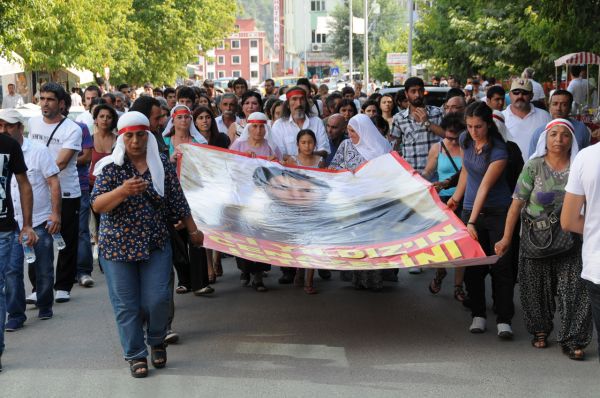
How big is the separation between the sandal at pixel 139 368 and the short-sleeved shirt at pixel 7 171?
149 centimetres

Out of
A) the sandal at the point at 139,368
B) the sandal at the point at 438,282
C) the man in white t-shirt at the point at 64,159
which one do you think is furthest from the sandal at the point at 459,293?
the man in white t-shirt at the point at 64,159

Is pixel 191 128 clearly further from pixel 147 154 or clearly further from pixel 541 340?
pixel 541 340

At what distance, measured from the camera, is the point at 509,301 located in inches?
312

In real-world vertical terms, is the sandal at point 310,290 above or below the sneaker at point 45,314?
below

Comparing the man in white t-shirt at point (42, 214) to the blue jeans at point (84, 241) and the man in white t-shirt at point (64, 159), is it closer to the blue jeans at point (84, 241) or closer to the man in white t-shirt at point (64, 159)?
the man in white t-shirt at point (64, 159)

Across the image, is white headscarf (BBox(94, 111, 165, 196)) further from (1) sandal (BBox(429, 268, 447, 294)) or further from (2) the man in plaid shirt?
(2) the man in plaid shirt

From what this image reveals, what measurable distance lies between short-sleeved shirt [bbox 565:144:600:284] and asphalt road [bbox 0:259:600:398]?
4.52 ft

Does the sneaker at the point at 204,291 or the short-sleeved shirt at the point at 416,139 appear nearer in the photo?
Answer: the sneaker at the point at 204,291

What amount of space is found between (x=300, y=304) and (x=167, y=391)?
292cm

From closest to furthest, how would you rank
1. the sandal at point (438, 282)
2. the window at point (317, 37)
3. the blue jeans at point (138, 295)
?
1. the blue jeans at point (138, 295)
2. the sandal at point (438, 282)
3. the window at point (317, 37)

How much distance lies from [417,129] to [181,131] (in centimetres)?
249

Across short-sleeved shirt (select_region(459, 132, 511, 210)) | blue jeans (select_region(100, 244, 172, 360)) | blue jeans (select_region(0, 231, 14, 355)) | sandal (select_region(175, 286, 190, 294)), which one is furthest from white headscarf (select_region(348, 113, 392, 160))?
blue jeans (select_region(0, 231, 14, 355))

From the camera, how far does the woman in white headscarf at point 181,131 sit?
1009 centimetres

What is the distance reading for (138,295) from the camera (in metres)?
7.05
